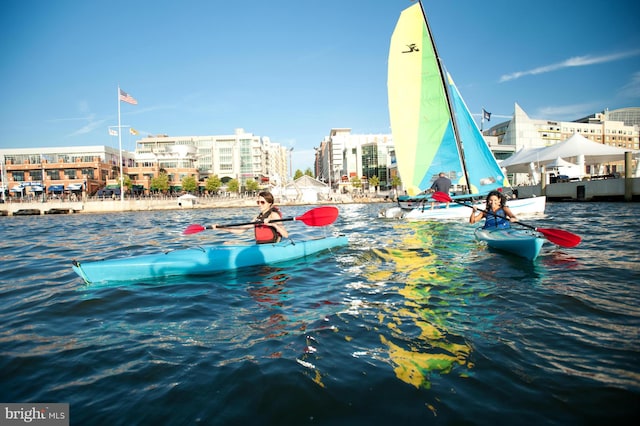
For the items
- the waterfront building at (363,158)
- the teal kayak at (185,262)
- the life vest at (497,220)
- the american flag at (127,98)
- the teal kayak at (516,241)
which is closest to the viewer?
the teal kayak at (185,262)

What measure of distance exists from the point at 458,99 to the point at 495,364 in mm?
17123

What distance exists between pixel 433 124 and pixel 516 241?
38.7 feet

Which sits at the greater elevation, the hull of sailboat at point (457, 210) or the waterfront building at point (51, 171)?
the waterfront building at point (51, 171)

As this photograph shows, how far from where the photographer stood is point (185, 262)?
22.6ft

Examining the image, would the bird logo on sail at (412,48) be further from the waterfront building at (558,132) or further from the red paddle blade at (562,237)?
the waterfront building at (558,132)

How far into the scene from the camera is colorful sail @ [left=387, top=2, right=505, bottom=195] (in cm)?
1723

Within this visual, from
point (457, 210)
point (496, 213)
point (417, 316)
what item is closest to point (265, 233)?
point (417, 316)

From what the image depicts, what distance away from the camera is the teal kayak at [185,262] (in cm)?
643

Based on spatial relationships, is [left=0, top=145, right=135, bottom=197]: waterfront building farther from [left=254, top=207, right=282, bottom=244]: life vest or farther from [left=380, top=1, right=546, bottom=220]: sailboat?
[left=254, top=207, right=282, bottom=244]: life vest

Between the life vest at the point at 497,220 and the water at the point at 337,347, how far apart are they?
2338 millimetres

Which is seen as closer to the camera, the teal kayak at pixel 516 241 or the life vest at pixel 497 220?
the teal kayak at pixel 516 241

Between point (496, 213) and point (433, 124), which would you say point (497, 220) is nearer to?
point (496, 213)

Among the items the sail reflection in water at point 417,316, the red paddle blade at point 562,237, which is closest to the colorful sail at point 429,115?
the red paddle blade at point 562,237

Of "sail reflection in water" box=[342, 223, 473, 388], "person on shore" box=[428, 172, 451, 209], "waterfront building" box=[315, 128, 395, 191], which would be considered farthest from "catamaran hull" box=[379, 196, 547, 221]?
"waterfront building" box=[315, 128, 395, 191]
